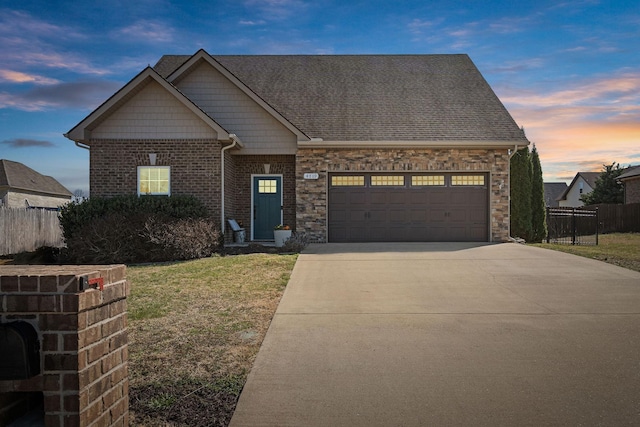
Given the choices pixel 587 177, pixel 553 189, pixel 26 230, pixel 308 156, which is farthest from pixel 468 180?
pixel 553 189

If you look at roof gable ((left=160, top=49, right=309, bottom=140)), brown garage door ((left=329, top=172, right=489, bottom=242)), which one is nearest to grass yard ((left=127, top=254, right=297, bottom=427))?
brown garage door ((left=329, top=172, right=489, bottom=242))

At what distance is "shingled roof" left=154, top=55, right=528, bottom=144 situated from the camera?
1839 cm

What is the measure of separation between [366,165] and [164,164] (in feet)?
21.9

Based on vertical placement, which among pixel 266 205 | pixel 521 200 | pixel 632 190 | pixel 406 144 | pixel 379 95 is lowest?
pixel 266 205

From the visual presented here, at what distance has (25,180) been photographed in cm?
4106

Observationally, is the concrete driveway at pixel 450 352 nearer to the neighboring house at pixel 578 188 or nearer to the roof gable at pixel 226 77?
the roof gable at pixel 226 77

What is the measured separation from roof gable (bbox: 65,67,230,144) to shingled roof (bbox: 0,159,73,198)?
26.5 m

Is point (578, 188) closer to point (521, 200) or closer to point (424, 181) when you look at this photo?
point (521, 200)

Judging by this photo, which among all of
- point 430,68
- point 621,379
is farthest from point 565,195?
point 621,379

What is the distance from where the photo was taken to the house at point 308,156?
1656 cm

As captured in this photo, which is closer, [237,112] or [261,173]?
[237,112]

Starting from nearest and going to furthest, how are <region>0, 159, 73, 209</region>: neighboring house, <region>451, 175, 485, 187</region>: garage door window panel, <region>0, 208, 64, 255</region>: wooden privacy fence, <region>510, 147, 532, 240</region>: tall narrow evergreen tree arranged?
1. <region>0, 208, 64, 255</region>: wooden privacy fence
2. <region>451, 175, 485, 187</region>: garage door window panel
3. <region>510, 147, 532, 240</region>: tall narrow evergreen tree
4. <region>0, 159, 73, 209</region>: neighboring house

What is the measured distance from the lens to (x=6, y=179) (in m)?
38.2

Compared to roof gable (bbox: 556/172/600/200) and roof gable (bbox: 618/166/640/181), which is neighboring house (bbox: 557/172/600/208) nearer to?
roof gable (bbox: 556/172/600/200)
